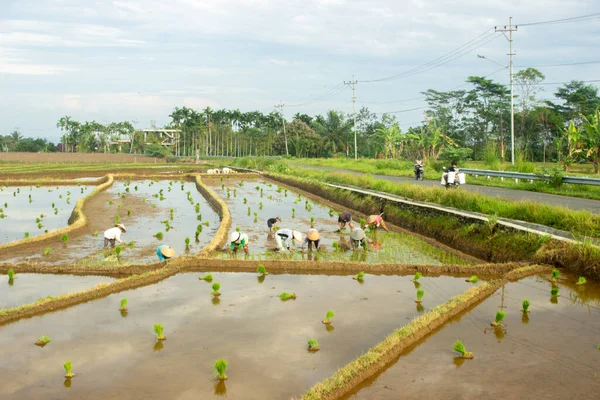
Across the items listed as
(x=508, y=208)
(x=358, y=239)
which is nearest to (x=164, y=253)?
(x=358, y=239)

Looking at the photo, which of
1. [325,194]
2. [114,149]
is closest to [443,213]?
[325,194]

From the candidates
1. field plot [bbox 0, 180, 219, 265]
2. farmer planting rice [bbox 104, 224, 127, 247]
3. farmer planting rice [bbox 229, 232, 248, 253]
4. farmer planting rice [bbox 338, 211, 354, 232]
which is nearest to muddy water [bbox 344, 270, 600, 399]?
farmer planting rice [bbox 229, 232, 248, 253]

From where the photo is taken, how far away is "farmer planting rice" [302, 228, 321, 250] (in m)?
13.4

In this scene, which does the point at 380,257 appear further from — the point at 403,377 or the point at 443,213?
the point at 403,377

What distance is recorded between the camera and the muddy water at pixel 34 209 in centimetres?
1795

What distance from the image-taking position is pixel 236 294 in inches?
401

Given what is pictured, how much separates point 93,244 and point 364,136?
63.4 m

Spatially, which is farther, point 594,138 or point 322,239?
point 594,138

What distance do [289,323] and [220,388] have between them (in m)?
2.36

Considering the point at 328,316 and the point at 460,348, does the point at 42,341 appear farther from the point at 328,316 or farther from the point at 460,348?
the point at 460,348

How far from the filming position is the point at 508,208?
1488 cm

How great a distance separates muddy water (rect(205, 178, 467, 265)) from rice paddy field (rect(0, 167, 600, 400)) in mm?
118

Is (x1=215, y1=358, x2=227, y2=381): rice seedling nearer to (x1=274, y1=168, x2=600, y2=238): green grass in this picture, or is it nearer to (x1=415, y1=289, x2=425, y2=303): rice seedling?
(x1=415, y1=289, x2=425, y2=303): rice seedling

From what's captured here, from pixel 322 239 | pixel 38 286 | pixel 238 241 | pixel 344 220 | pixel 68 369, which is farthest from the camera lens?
pixel 344 220
